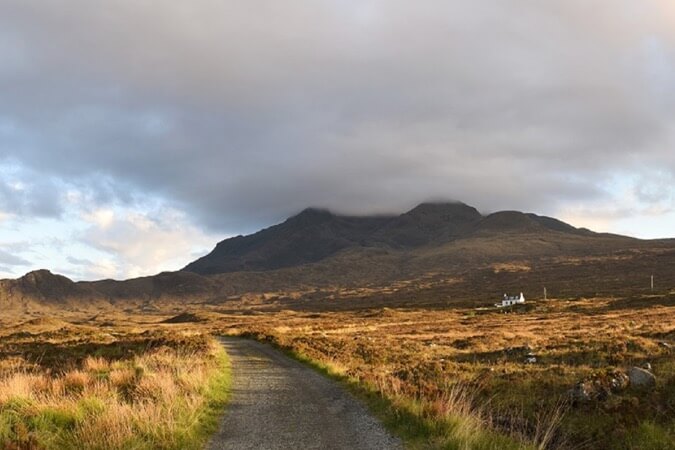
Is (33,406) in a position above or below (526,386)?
above

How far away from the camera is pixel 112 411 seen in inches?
470

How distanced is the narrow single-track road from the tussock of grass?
0.66 m

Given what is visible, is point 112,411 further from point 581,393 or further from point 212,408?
point 581,393

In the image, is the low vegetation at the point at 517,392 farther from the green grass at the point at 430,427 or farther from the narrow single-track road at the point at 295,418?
the narrow single-track road at the point at 295,418

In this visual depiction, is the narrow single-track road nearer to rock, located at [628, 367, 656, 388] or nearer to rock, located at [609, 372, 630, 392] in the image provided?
rock, located at [609, 372, 630, 392]

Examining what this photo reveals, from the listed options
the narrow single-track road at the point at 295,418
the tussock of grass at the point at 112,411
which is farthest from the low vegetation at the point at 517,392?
the tussock of grass at the point at 112,411

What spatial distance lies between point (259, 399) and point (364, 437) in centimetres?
609

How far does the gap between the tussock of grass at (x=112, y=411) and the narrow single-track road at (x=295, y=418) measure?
0.66 metres

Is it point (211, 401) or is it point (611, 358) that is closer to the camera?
point (211, 401)

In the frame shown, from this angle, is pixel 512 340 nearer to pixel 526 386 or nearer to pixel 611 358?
pixel 611 358

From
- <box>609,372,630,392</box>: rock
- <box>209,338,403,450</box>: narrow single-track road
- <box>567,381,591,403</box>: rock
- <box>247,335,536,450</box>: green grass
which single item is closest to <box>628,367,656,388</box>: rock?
<box>609,372,630,392</box>: rock

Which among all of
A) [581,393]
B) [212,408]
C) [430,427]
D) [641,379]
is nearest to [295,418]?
[212,408]

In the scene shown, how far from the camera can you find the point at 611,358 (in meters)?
27.1

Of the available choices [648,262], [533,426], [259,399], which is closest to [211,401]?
[259,399]
